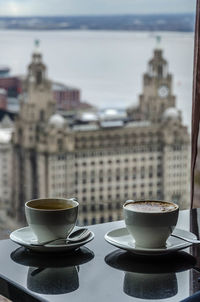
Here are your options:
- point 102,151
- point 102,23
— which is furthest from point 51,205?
point 102,151

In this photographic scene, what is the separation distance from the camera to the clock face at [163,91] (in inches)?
212

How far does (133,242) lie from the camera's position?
3.02 ft

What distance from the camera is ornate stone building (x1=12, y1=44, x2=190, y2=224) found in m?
5.26

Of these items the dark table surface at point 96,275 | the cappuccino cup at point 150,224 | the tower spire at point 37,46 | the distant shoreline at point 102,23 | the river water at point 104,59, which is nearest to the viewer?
the dark table surface at point 96,275

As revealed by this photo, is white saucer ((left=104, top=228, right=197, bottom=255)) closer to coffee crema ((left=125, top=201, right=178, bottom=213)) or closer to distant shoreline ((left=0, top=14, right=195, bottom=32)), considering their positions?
coffee crema ((left=125, top=201, right=178, bottom=213))

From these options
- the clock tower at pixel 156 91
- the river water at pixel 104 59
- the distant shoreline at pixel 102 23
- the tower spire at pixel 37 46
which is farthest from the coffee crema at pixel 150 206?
the clock tower at pixel 156 91

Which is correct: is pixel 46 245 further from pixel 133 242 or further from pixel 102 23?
pixel 102 23

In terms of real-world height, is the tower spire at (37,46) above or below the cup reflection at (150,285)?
above

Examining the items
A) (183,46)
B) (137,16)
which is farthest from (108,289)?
(183,46)

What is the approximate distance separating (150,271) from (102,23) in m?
3.52

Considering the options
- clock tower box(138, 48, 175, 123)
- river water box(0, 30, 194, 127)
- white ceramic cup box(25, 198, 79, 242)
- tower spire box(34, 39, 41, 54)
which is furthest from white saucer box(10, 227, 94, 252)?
clock tower box(138, 48, 175, 123)

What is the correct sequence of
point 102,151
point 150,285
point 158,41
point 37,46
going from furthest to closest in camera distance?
point 102,151 < point 158,41 < point 37,46 < point 150,285

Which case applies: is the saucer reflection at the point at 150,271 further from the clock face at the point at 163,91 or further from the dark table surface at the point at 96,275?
the clock face at the point at 163,91

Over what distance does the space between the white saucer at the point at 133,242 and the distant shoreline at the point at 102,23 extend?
3182mm
